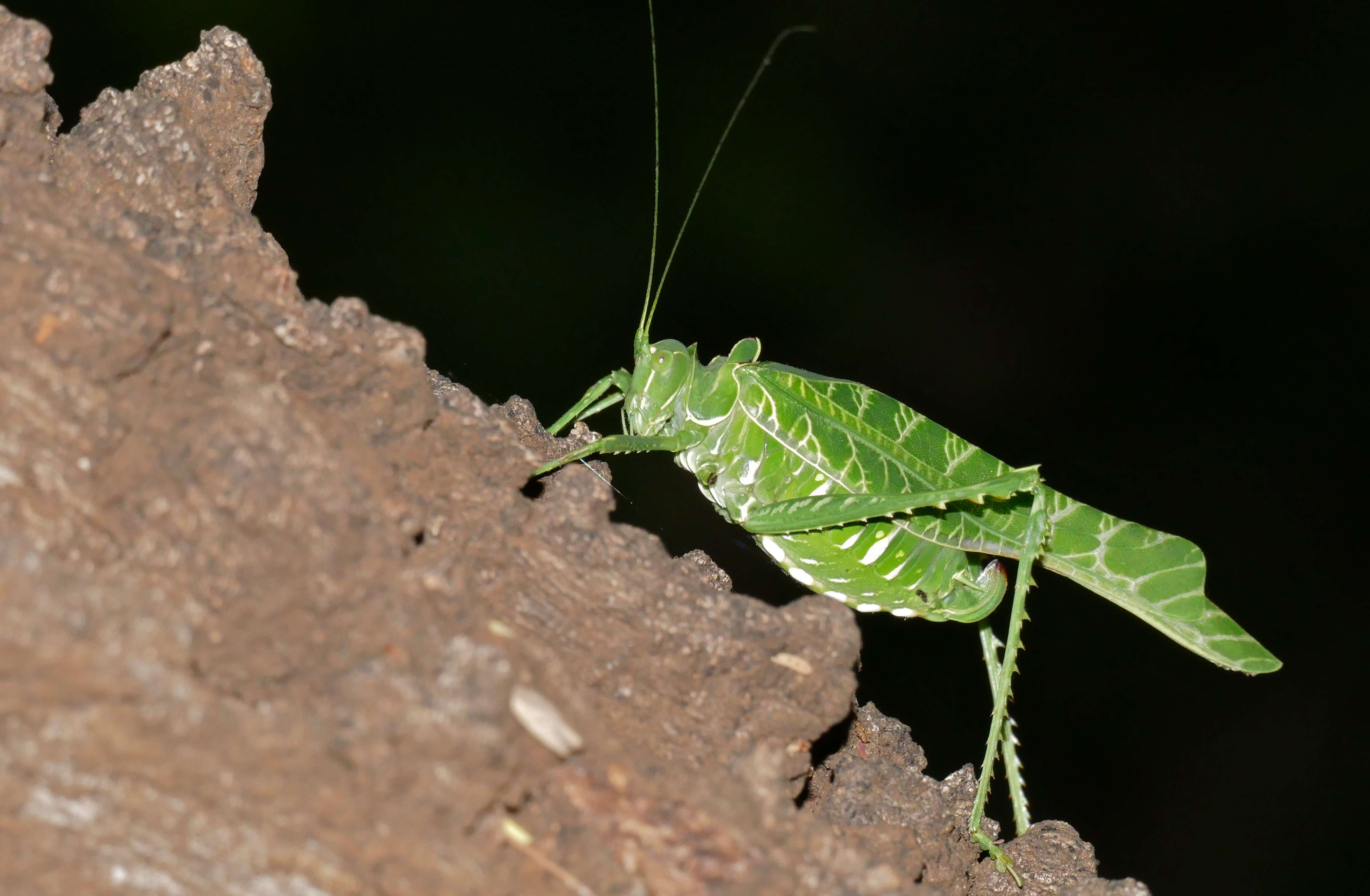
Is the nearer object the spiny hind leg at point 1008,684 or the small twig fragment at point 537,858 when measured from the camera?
the small twig fragment at point 537,858

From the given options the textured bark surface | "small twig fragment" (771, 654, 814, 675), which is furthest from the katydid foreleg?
"small twig fragment" (771, 654, 814, 675)

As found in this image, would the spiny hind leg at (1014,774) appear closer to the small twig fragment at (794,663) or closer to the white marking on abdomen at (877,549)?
the white marking on abdomen at (877,549)

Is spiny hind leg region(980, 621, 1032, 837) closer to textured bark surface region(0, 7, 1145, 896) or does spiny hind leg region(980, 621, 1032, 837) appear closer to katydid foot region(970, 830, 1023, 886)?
katydid foot region(970, 830, 1023, 886)

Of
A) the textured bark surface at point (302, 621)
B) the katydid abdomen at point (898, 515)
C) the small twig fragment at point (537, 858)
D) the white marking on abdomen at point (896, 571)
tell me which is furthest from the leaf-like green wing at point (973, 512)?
the small twig fragment at point (537, 858)

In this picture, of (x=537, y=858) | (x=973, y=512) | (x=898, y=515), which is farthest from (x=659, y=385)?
(x=537, y=858)

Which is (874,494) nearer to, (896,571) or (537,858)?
(896,571)

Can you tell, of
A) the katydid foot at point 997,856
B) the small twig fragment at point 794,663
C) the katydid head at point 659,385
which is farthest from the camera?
the katydid head at point 659,385
